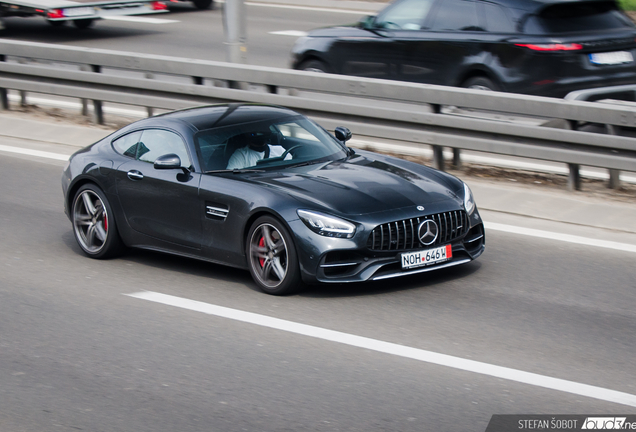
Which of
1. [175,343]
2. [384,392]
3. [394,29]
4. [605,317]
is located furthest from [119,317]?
[394,29]

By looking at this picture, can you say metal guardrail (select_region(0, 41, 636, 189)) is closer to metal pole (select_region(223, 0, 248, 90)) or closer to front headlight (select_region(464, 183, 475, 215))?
metal pole (select_region(223, 0, 248, 90))

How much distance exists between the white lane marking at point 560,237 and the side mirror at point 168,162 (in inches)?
122

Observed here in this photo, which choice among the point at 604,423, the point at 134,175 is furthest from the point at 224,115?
the point at 604,423

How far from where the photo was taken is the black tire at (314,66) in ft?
46.0

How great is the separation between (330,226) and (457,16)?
6.53 metres

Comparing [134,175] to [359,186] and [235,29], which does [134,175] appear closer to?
[359,186]

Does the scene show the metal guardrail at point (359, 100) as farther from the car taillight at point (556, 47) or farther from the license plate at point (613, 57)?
the license plate at point (613, 57)

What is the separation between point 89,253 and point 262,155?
1932mm

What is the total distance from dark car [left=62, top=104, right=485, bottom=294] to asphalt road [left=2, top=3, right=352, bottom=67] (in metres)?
10.1

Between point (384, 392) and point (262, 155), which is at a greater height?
point (262, 155)

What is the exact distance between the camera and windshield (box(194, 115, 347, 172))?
7816 millimetres

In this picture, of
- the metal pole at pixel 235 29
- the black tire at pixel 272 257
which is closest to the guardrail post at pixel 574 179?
the black tire at pixel 272 257

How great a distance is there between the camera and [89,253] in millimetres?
8602

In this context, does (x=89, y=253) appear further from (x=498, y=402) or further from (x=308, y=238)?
(x=498, y=402)
